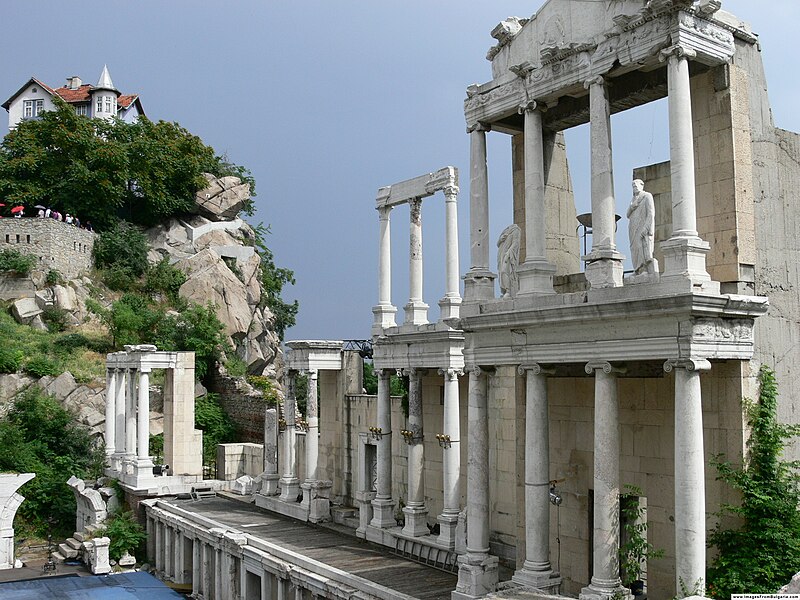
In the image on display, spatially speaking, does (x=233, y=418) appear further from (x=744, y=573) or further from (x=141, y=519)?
(x=744, y=573)

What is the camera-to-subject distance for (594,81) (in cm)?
1276

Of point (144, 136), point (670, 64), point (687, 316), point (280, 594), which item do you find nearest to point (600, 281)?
point (687, 316)

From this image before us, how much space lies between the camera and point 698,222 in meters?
12.5

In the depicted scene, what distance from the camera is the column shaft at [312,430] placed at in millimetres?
25266

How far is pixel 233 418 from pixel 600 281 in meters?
28.4

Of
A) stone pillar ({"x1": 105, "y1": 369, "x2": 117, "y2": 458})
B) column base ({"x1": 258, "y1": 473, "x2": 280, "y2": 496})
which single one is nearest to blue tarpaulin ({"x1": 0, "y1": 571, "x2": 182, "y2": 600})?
column base ({"x1": 258, "y1": 473, "x2": 280, "y2": 496})

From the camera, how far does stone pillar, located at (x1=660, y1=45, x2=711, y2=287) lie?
11094mm

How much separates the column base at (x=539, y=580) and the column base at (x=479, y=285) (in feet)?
15.0

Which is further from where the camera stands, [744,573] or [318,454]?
[318,454]

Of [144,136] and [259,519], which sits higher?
[144,136]

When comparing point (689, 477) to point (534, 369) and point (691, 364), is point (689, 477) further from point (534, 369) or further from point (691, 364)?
point (534, 369)

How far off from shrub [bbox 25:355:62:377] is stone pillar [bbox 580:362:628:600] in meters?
28.7

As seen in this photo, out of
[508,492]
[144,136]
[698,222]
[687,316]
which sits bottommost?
[508,492]

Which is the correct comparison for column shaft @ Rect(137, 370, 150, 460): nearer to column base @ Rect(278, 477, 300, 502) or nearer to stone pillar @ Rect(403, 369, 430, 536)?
column base @ Rect(278, 477, 300, 502)
